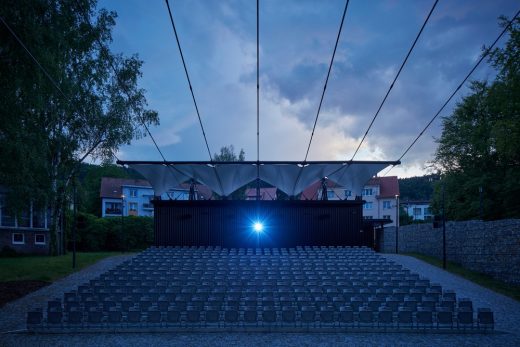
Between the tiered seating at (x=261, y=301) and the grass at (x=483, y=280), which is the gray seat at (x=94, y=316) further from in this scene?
the grass at (x=483, y=280)

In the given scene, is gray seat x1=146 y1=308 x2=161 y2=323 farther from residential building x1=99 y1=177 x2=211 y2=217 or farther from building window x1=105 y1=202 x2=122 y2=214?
building window x1=105 y1=202 x2=122 y2=214

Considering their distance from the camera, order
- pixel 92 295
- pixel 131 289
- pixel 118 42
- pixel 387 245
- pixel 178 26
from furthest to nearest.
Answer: pixel 387 245 < pixel 118 42 < pixel 131 289 < pixel 92 295 < pixel 178 26

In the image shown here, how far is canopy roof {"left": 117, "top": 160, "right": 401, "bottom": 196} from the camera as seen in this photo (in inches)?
1057

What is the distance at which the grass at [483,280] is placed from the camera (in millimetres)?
18469

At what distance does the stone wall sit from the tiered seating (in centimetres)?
591

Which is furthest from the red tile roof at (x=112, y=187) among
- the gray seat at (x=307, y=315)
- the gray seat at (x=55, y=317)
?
the gray seat at (x=307, y=315)

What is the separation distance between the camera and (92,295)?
13.8 metres

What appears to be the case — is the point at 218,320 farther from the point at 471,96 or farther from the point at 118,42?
the point at 471,96

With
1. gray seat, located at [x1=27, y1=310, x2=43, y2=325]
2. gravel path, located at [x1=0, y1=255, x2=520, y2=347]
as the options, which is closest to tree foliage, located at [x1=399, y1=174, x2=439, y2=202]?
gravel path, located at [x1=0, y1=255, x2=520, y2=347]

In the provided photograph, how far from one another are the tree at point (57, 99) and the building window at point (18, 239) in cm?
470

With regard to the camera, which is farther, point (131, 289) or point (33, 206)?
point (33, 206)

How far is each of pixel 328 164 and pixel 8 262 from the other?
20.7 meters

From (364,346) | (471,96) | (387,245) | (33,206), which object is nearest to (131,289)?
(364,346)

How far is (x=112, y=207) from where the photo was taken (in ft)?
199
